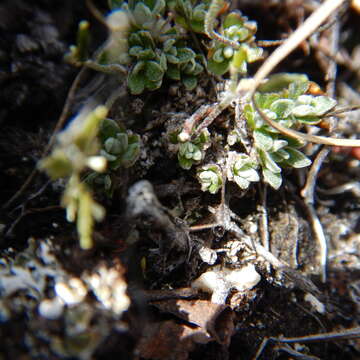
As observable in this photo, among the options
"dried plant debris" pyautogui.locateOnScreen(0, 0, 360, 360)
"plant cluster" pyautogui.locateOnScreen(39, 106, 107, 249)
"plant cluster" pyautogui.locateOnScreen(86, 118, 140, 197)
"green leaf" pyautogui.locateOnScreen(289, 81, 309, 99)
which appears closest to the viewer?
"plant cluster" pyautogui.locateOnScreen(39, 106, 107, 249)

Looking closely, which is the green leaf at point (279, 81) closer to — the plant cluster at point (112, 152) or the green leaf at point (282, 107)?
the green leaf at point (282, 107)

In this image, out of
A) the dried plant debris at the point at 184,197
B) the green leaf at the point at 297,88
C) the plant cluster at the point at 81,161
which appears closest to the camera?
the plant cluster at the point at 81,161

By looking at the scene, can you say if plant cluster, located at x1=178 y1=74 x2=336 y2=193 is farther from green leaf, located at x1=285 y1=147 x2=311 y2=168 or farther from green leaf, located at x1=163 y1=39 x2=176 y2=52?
green leaf, located at x1=163 y1=39 x2=176 y2=52

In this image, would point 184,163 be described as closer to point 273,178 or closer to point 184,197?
point 184,197

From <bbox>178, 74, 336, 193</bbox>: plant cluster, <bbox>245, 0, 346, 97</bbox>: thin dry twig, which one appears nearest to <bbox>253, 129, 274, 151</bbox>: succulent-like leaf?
<bbox>178, 74, 336, 193</bbox>: plant cluster

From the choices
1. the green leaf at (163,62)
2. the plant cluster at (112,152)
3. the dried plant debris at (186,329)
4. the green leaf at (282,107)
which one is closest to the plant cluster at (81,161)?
the plant cluster at (112,152)

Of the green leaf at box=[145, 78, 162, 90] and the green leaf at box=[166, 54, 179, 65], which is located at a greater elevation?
the green leaf at box=[166, 54, 179, 65]

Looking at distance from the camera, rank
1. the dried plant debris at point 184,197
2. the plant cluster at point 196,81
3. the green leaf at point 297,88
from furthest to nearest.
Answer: the green leaf at point 297,88, the plant cluster at point 196,81, the dried plant debris at point 184,197
